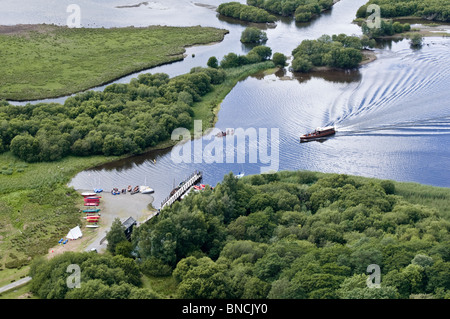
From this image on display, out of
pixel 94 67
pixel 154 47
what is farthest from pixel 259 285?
pixel 154 47

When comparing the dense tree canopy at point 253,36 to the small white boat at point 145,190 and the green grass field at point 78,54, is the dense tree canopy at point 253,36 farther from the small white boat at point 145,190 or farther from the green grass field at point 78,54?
the small white boat at point 145,190

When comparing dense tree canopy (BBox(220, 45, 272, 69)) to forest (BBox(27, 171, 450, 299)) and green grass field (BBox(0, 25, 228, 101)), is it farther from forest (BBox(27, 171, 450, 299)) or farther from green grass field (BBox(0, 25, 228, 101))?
forest (BBox(27, 171, 450, 299))

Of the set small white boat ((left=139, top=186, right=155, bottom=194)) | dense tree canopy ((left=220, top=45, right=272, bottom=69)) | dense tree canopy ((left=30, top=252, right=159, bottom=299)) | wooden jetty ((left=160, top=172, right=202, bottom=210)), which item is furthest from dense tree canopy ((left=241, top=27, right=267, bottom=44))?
dense tree canopy ((left=30, top=252, right=159, bottom=299))

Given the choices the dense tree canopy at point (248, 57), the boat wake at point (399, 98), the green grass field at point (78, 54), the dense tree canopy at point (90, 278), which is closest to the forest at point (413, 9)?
the boat wake at point (399, 98)

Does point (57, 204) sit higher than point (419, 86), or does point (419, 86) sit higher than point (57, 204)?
point (419, 86)

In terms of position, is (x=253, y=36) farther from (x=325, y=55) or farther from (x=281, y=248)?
(x=281, y=248)
